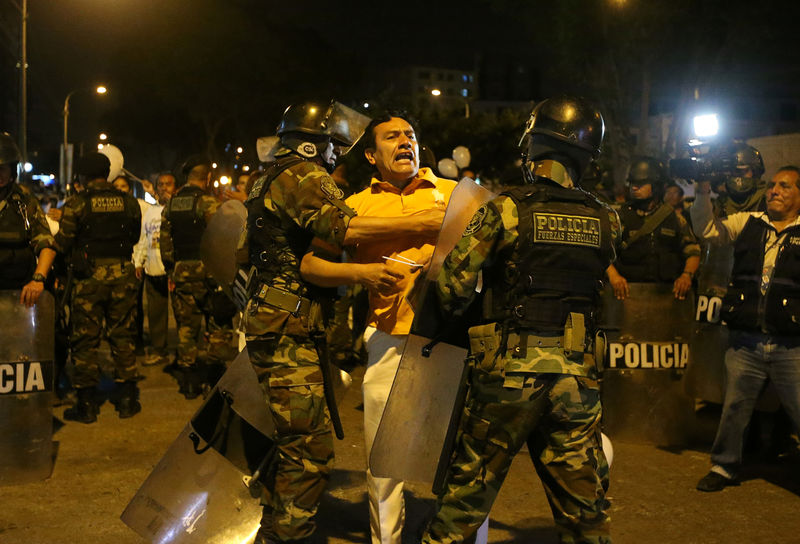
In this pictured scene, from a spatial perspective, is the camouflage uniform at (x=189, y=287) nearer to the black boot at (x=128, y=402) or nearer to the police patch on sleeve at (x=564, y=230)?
the black boot at (x=128, y=402)

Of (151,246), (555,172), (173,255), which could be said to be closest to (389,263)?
(555,172)

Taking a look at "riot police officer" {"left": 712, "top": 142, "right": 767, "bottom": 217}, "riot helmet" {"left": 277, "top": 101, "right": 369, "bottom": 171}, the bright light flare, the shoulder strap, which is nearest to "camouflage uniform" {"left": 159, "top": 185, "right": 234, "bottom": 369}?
the shoulder strap

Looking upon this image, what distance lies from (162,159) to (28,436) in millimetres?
50168

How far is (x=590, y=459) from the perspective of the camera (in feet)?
10.8

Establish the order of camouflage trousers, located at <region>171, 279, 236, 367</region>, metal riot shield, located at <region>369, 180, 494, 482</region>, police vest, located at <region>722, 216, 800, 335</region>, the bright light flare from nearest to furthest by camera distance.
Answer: metal riot shield, located at <region>369, 180, 494, 482</region>
police vest, located at <region>722, 216, 800, 335</region>
the bright light flare
camouflage trousers, located at <region>171, 279, 236, 367</region>

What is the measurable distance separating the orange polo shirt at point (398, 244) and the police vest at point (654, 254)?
3502mm

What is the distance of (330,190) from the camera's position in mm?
3854

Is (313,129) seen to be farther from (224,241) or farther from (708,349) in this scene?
(708,349)

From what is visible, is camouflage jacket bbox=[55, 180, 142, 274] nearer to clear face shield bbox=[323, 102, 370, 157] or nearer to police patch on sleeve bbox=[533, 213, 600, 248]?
clear face shield bbox=[323, 102, 370, 157]

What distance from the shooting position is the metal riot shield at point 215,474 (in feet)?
13.8

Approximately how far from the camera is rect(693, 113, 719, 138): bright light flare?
6723 mm

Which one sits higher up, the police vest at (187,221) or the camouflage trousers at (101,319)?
the police vest at (187,221)

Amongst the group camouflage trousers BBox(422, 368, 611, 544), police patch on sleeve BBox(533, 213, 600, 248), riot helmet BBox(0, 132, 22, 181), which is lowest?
camouflage trousers BBox(422, 368, 611, 544)

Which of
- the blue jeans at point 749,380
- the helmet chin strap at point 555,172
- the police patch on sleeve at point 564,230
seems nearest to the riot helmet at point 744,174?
the blue jeans at point 749,380
